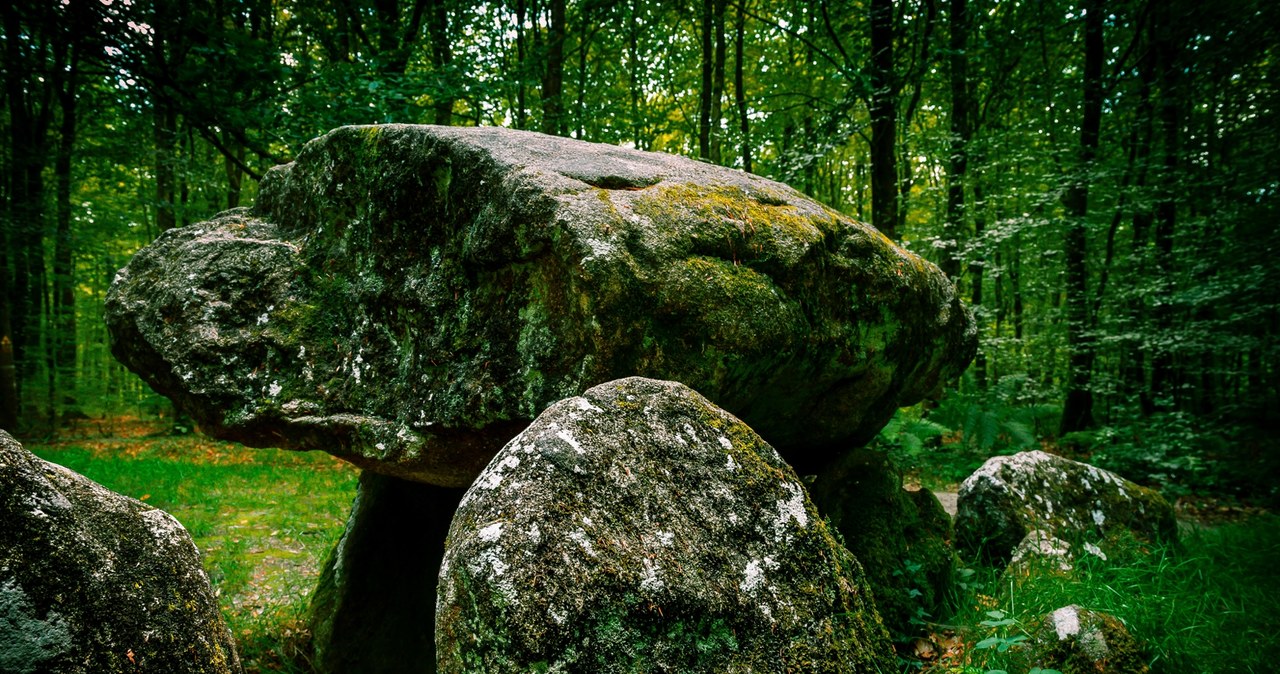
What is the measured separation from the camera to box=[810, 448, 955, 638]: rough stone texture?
329 cm

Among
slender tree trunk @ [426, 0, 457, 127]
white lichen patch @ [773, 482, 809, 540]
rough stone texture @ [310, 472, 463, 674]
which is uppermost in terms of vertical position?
slender tree trunk @ [426, 0, 457, 127]

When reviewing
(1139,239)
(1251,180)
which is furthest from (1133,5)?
(1251,180)

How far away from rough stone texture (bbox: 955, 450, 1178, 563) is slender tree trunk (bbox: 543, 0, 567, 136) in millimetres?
8415

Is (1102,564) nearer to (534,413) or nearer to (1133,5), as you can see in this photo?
(534,413)

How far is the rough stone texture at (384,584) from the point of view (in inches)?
134

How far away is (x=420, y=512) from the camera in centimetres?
381

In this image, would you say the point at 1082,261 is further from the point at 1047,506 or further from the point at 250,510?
the point at 250,510

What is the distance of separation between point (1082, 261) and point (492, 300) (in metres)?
10.1

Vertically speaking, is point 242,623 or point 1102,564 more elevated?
point 1102,564

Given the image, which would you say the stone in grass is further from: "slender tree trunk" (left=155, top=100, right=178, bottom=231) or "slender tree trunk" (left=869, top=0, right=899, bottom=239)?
"slender tree trunk" (left=155, top=100, right=178, bottom=231)

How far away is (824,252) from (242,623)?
4.12 metres

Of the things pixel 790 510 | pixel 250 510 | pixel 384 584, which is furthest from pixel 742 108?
pixel 790 510

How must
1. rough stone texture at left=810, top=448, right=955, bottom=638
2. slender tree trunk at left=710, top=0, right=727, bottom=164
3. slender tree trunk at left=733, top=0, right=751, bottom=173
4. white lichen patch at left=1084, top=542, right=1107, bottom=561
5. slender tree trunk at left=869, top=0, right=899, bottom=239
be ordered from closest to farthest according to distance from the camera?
rough stone texture at left=810, top=448, right=955, bottom=638 < white lichen patch at left=1084, top=542, right=1107, bottom=561 < slender tree trunk at left=869, top=0, right=899, bottom=239 < slender tree trunk at left=733, top=0, right=751, bottom=173 < slender tree trunk at left=710, top=0, right=727, bottom=164

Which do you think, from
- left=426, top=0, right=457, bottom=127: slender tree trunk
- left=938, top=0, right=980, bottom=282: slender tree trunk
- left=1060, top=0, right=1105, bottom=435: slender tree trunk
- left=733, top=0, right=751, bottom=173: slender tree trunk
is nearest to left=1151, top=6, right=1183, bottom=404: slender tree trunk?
left=1060, top=0, right=1105, bottom=435: slender tree trunk
